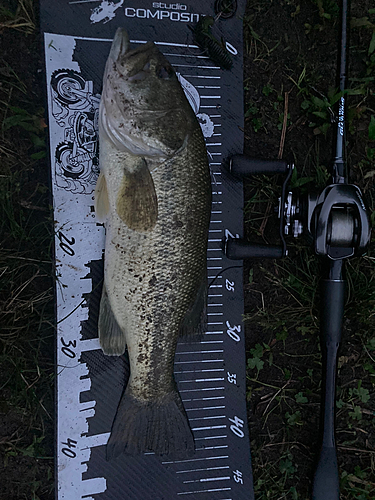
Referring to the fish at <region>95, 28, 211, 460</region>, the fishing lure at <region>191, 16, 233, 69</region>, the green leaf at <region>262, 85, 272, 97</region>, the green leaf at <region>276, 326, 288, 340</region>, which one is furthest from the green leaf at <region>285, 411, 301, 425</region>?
the fishing lure at <region>191, 16, 233, 69</region>

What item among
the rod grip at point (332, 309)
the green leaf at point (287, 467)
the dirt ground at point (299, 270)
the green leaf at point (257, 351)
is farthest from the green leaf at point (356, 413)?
the green leaf at point (257, 351)

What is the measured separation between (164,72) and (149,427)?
6.71 ft

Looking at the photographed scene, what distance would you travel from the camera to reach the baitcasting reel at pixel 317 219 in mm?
2100

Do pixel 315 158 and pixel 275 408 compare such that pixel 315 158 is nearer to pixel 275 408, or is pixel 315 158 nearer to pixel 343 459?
pixel 275 408

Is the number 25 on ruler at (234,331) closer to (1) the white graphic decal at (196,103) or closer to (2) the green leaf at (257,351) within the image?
(2) the green leaf at (257,351)

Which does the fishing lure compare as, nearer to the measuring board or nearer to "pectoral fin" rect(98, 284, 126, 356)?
the measuring board

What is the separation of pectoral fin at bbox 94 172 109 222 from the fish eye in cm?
62

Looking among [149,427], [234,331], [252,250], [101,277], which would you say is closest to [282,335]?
[234,331]

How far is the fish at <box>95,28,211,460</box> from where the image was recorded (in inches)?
75.3

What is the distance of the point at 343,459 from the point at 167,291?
6.12 feet

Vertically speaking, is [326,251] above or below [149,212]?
below

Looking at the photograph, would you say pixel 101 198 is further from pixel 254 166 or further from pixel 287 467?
pixel 287 467

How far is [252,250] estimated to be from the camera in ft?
7.58

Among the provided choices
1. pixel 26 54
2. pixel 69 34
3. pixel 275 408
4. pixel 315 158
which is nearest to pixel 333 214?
pixel 315 158
